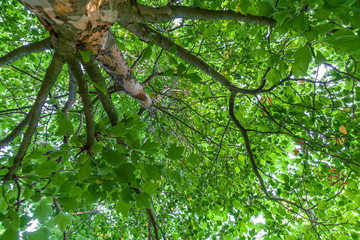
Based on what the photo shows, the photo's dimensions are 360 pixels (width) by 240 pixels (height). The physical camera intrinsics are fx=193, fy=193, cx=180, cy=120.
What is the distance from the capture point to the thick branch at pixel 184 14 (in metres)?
1.30

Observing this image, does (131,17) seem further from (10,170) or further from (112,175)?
(10,170)

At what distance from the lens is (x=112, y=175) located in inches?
49.4

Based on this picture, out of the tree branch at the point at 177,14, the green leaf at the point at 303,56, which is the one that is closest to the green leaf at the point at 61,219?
the tree branch at the point at 177,14

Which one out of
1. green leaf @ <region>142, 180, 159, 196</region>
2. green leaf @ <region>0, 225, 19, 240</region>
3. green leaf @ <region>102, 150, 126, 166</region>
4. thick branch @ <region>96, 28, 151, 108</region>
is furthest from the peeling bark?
green leaf @ <region>0, 225, 19, 240</region>

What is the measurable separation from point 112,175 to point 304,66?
1.34m

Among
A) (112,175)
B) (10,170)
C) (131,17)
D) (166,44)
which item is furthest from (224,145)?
(10,170)

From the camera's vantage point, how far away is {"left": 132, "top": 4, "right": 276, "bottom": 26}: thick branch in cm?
130

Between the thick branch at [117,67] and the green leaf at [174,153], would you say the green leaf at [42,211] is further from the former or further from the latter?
the thick branch at [117,67]

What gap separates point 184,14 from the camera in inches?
58.2

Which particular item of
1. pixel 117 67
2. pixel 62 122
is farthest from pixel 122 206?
pixel 117 67

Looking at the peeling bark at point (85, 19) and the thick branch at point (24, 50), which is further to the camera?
the thick branch at point (24, 50)

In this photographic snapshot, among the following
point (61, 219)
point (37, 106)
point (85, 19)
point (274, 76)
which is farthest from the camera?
point (274, 76)

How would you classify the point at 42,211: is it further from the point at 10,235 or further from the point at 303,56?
the point at 303,56

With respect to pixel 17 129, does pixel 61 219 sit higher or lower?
lower
